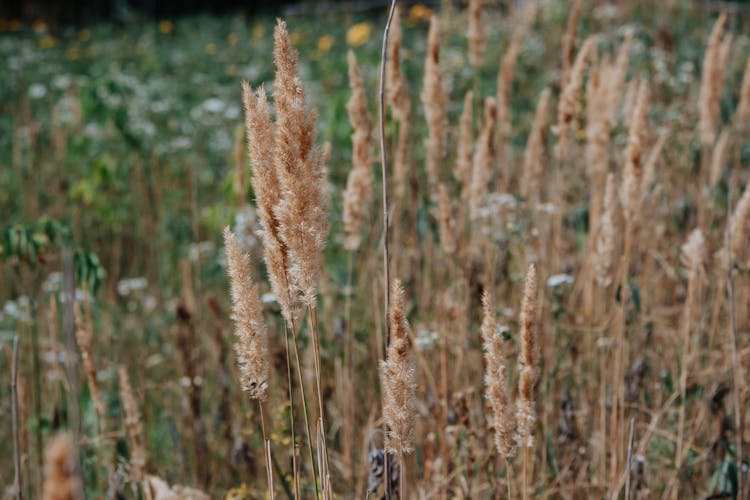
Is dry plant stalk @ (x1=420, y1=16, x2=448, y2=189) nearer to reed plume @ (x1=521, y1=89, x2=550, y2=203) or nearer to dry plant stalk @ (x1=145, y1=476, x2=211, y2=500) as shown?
reed plume @ (x1=521, y1=89, x2=550, y2=203)

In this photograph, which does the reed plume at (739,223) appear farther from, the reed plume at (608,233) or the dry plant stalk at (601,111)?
the dry plant stalk at (601,111)

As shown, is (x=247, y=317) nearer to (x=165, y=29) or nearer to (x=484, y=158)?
(x=484, y=158)

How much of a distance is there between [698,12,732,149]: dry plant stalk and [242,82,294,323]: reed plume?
5.30 ft

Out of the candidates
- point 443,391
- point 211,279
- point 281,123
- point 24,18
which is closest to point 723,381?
point 443,391

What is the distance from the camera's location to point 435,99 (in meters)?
1.85

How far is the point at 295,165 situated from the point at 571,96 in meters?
1.24

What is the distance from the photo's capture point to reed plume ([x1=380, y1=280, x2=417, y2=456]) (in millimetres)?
991

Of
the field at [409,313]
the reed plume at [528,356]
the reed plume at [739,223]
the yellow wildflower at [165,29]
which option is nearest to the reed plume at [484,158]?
the field at [409,313]

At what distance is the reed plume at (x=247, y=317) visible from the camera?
3.18ft

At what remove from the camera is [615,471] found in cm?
162

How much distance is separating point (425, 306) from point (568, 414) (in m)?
0.78

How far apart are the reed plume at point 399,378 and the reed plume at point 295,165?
5.3 inches

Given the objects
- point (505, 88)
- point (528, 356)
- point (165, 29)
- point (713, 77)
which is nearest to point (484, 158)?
point (505, 88)

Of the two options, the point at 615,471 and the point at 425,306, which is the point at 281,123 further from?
the point at 425,306
